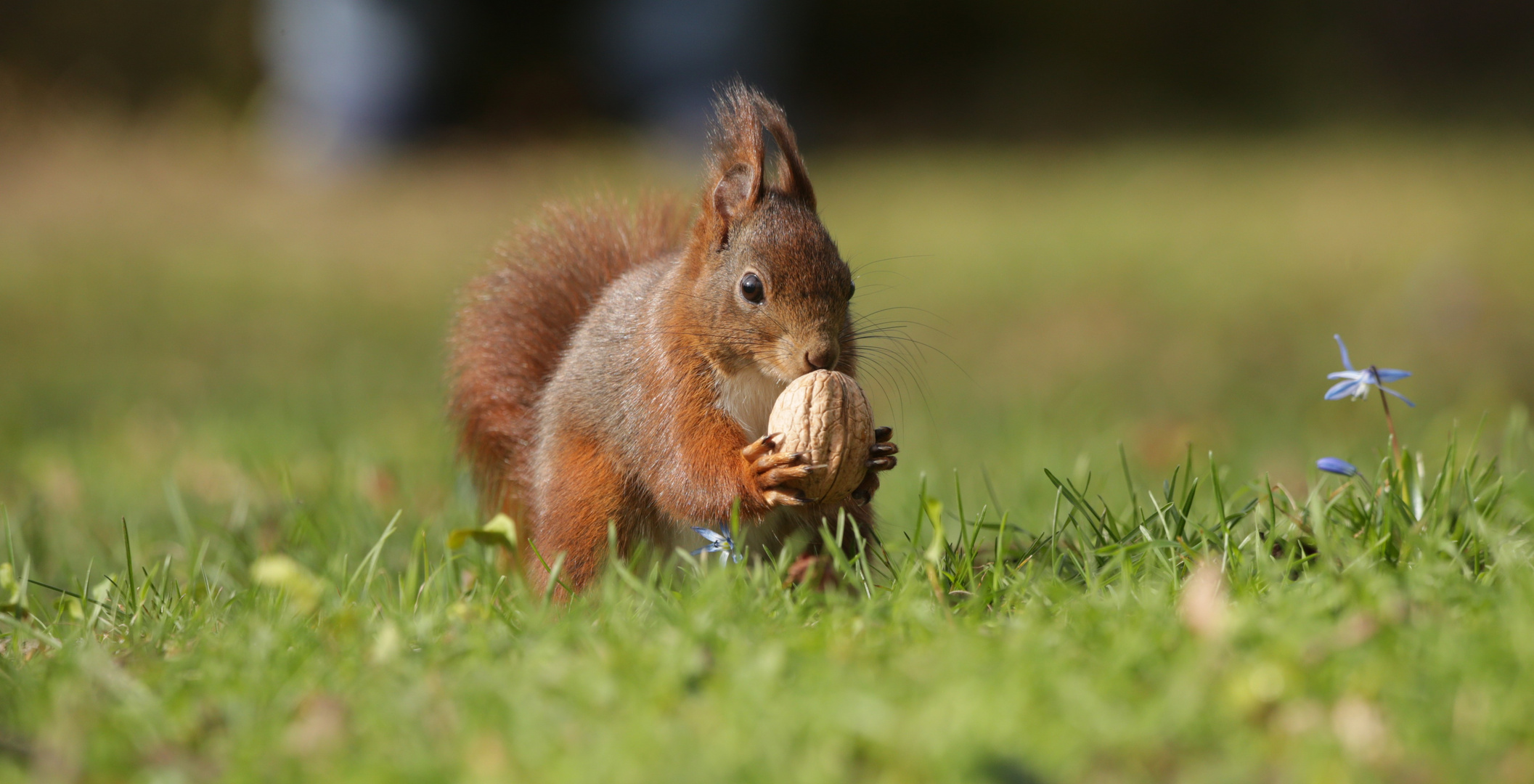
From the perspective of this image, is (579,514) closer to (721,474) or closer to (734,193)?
(721,474)

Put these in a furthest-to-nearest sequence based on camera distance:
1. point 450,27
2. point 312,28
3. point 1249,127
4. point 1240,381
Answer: point 1249,127
point 450,27
point 312,28
point 1240,381

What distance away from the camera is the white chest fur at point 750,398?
2.05 metres

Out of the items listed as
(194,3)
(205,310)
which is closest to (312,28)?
(194,3)

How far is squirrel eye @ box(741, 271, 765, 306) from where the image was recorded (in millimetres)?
2023

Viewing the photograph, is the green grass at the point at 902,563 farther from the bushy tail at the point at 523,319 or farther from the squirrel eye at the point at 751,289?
the squirrel eye at the point at 751,289

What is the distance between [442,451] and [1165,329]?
11.1ft

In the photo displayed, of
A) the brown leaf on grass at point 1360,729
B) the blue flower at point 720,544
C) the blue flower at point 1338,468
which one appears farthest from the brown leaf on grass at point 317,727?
the blue flower at point 1338,468

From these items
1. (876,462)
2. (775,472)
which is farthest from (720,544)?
(876,462)

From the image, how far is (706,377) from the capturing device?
6.72ft

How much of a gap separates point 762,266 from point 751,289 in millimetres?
41

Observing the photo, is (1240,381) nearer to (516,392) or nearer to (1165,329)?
(1165,329)

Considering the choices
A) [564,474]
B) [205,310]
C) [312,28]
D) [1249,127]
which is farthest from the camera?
[1249,127]

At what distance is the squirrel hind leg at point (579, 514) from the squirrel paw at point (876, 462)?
39 centimetres

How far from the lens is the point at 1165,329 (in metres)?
5.62
